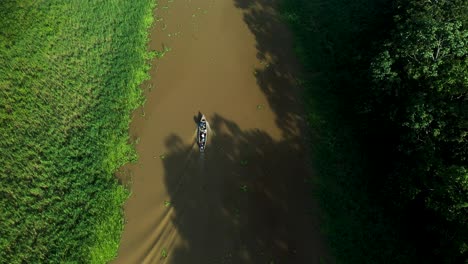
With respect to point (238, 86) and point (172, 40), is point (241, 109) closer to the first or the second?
point (238, 86)

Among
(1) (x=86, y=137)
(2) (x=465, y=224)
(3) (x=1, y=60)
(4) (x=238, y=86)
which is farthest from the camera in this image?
(4) (x=238, y=86)

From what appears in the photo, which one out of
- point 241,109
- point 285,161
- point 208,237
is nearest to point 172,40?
point 241,109

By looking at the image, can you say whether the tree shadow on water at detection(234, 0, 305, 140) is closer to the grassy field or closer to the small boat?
the small boat

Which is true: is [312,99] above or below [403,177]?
above

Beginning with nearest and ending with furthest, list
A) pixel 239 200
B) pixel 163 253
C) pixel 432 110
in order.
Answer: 1. pixel 163 253
2. pixel 432 110
3. pixel 239 200

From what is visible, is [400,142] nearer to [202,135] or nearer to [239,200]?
[239,200]

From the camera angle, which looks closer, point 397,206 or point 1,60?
point 397,206

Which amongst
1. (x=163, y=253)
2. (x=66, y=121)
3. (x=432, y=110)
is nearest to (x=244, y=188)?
(x=163, y=253)
